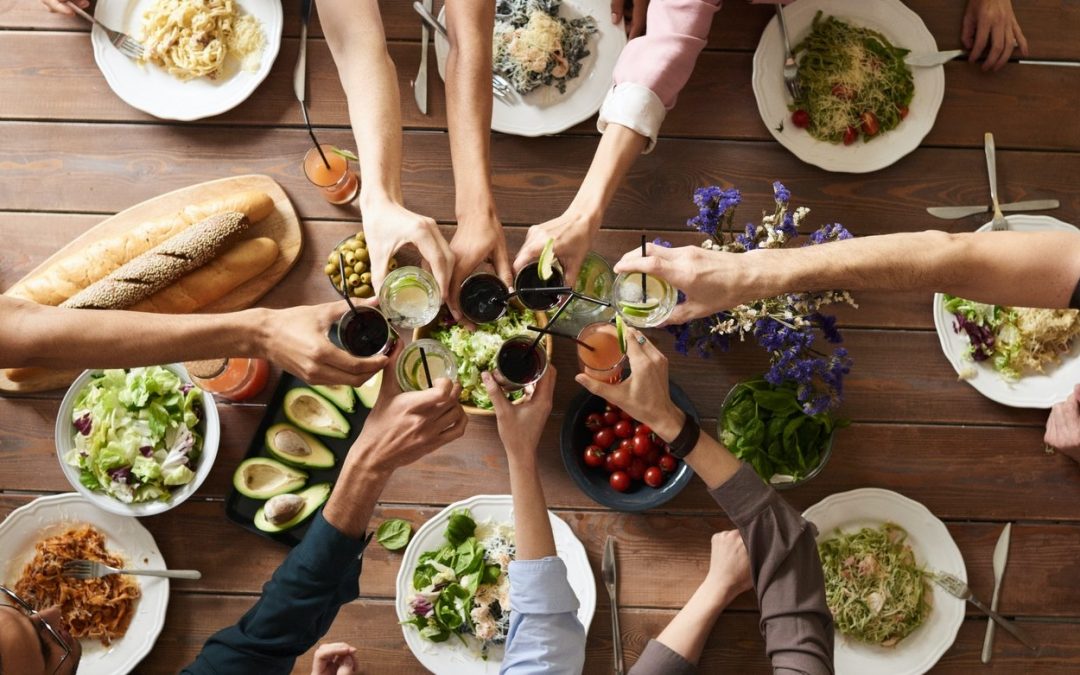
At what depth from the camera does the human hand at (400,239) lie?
6.34ft

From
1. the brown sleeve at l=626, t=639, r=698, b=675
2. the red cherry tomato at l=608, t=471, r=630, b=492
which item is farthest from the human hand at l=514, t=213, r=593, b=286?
the brown sleeve at l=626, t=639, r=698, b=675

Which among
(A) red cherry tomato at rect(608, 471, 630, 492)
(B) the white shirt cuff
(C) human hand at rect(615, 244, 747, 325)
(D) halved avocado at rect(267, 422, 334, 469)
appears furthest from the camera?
(D) halved avocado at rect(267, 422, 334, 469)

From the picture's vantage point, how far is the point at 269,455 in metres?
2.29

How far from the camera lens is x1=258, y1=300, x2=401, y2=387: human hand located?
1.87 metres

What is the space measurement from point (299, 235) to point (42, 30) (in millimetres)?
1070

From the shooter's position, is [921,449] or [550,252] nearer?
[550,252]

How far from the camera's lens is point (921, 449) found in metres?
2.32

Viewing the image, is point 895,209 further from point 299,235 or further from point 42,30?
point 42,30

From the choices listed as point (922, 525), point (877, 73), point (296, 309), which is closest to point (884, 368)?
point (922, 525)

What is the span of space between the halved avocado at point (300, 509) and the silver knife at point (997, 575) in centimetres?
191

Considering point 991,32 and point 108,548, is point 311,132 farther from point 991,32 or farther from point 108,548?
point 991,32

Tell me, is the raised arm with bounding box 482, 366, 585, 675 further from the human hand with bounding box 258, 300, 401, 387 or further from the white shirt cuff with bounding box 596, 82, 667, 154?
the white shirt cuff with bounding box 596, 82, 667, 154

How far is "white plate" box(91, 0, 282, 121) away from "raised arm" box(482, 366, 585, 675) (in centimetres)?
123

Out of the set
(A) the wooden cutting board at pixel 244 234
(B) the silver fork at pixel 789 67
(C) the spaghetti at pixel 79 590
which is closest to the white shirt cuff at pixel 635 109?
(B) the silver fork at pixel 789 67
